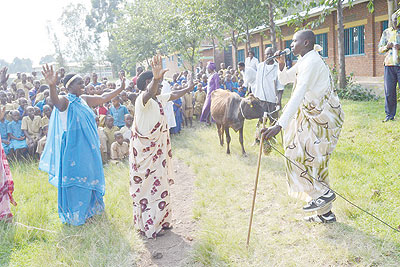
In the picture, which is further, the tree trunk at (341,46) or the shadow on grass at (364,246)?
the tree trunk at (341,46)

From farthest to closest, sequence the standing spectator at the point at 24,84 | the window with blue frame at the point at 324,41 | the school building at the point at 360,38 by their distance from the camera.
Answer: the window with blue frame at the point at 324,41 < the school building at the point at 360,38 < the standing spectator at the point at 24,84

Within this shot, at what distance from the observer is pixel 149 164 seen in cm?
421

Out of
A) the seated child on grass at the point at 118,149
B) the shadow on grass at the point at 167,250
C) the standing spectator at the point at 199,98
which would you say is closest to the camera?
the shadow on grass at the point at 167,250

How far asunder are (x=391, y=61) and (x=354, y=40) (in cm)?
1137

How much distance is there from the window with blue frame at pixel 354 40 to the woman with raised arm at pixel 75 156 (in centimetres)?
1563

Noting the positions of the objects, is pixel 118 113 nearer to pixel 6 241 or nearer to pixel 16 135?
pixel 16 135

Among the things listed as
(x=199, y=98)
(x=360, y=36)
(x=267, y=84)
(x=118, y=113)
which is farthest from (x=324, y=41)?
(x=118, y=113)

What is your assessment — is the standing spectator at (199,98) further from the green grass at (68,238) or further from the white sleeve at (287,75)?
the white sleeve at (287,75)

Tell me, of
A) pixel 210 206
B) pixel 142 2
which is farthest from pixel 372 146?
pixel 142 2

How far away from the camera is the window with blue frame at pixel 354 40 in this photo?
16797mm

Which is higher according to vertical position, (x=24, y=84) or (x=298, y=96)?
(x=24, y=84)

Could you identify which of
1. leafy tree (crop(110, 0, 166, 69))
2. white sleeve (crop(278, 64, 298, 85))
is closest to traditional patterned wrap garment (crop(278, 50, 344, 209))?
white sleeve (crop(278, 64, 298, 85))

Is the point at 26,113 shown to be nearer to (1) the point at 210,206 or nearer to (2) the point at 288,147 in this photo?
(1) the point at 210,206

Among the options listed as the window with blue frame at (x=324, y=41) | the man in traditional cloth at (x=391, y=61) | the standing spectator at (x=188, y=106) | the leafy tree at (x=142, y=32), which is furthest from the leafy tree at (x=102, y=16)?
the man in traditional cloth at (x=391, y=61)
